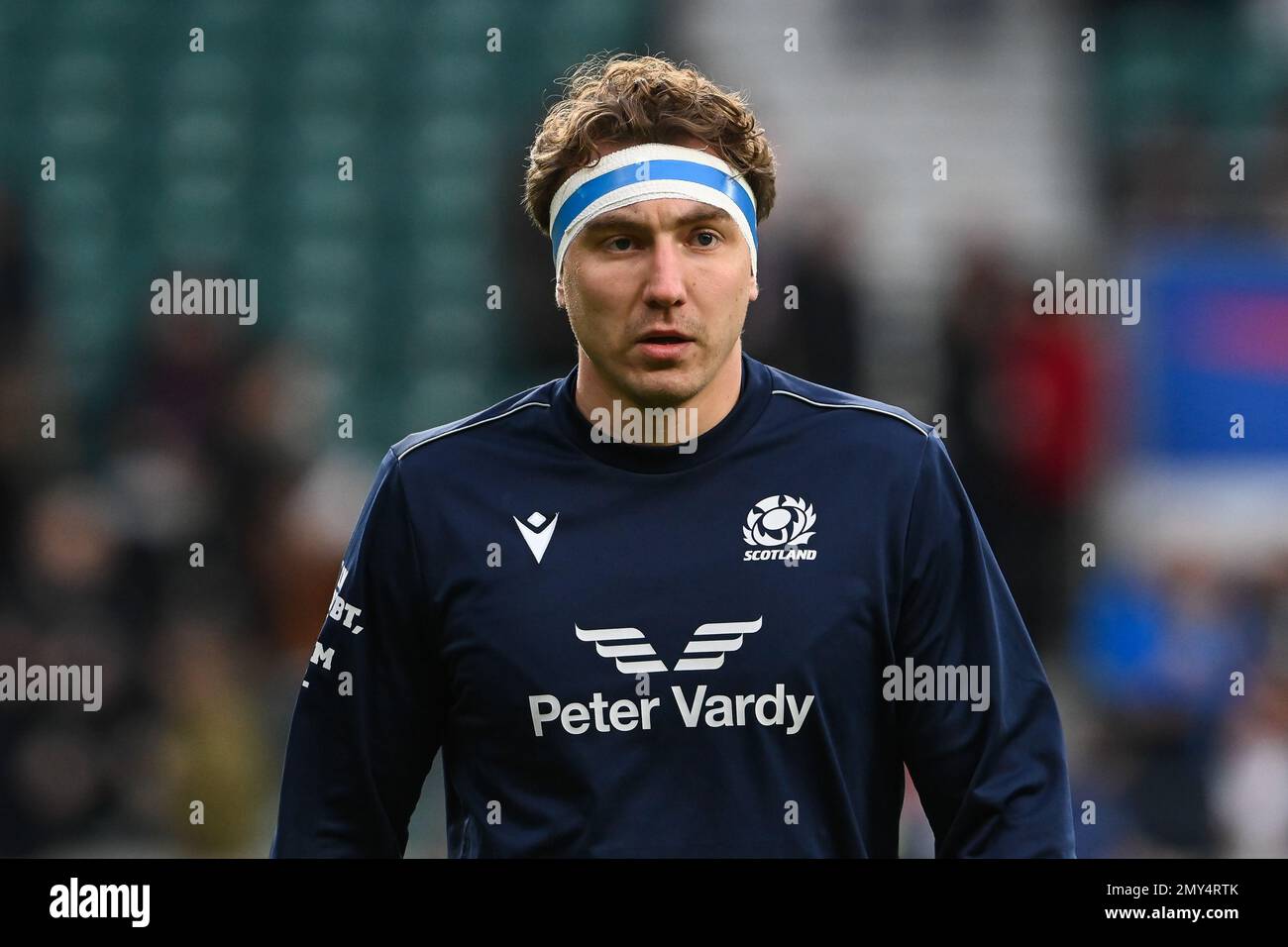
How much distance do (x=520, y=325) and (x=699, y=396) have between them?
17.2 feet

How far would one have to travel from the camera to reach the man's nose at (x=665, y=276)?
3.09m

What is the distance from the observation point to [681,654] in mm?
3023

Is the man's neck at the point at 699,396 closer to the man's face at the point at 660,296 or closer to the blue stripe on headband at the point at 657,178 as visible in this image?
the man's face at the point at 660,296

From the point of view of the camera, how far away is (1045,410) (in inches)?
297

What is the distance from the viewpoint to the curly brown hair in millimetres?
3277

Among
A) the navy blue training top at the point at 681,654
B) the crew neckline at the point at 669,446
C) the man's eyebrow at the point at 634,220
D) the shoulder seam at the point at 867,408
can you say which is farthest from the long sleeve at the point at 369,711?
the shoulder seam at the point at 867,408

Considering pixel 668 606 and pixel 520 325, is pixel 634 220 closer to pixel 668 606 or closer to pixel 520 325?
pixel 668 606

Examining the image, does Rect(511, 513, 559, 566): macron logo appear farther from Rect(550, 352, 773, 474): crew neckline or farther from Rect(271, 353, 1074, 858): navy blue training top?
Rect(550, 352, 773, 474): crew neckline

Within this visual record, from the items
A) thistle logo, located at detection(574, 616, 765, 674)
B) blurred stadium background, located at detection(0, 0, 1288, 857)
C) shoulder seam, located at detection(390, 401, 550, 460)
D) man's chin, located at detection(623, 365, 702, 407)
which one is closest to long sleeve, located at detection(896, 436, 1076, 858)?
thistle logo, located at detection(574, 616, 765, 674)

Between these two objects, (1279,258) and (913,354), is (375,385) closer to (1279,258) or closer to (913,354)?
(913,354)

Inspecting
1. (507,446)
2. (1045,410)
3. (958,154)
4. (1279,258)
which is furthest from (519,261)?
(507,446)

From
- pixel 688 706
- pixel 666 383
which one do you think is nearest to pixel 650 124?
pixel 666 383

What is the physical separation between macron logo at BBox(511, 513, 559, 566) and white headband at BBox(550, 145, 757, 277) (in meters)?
0.50

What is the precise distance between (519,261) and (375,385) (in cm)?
143
